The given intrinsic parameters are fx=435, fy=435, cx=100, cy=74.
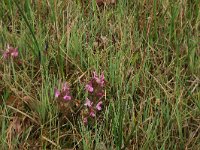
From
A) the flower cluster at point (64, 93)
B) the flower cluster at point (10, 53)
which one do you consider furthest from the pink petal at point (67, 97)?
the flower cluster at point (10, 53)

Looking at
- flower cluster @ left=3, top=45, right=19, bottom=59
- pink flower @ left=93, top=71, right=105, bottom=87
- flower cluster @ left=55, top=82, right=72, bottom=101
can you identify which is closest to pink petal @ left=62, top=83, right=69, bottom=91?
flower cluster @ left=55, top=82, right=72, bottom=101

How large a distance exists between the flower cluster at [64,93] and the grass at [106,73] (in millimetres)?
29

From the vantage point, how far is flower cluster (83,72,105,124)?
2.00 meters

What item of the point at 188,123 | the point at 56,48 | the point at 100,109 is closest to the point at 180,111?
the point at 188,123

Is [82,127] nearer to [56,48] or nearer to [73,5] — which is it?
[56,48]

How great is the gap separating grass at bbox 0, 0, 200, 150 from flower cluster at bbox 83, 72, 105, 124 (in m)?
0.04

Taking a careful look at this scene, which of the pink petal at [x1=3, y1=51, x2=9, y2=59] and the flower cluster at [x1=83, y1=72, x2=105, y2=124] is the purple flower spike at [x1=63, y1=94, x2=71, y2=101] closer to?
the flower cluster at [x1=83, y1=72, x2=105, y2=124]

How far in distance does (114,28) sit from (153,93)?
521 mm

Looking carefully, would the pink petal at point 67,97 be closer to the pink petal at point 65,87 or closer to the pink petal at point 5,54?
the pink petal at point 65,87

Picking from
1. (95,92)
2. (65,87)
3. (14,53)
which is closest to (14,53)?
(14,53)

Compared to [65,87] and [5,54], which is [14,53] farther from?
[65,87]

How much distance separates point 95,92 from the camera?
2045 millimetres

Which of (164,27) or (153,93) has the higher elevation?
(164,27)

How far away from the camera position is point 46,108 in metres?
1.96
